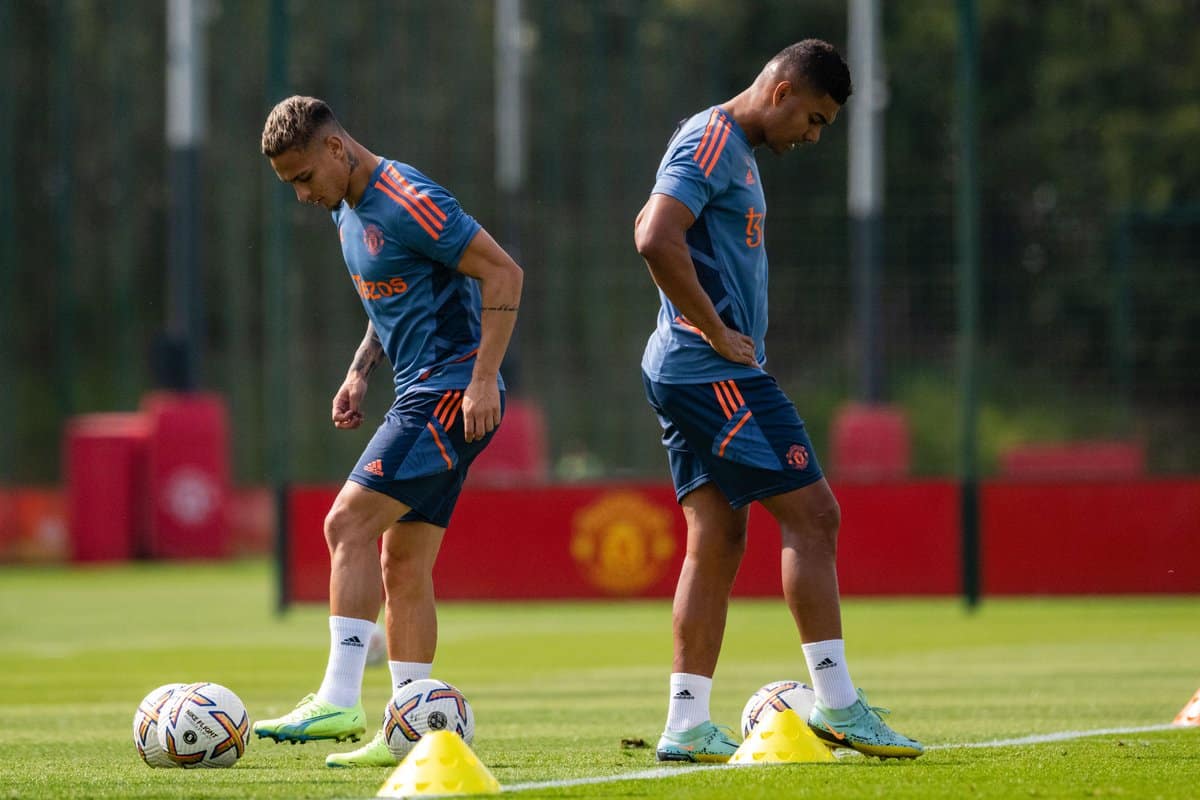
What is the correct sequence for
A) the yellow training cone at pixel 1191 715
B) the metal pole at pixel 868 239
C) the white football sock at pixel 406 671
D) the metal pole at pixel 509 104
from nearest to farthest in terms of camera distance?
the white football sock at pixel 406 671
the yellow training cone at pixel 1191 715
the metal pole at pixel 868 239
the metal pole at pixel 509 104

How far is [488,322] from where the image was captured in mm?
6645

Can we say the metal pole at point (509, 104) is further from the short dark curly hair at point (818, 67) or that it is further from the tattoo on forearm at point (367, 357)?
the short dark curly hair at point (818, 67)

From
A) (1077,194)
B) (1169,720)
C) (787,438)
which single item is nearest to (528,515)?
(1077,194)

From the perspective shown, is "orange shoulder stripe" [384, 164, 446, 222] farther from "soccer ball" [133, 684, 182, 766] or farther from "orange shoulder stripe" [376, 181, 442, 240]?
"soccer ball" [133, 684, 182, 766]

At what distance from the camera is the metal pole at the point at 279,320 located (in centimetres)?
1593

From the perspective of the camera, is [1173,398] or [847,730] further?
[1173,398]

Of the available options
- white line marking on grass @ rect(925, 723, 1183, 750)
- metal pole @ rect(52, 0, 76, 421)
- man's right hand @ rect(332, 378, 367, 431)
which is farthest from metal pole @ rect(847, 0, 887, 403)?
metal pole @ rect(52, 0, 76, 421)

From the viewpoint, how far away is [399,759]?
21.3 feet

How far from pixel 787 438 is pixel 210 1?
27744 mm

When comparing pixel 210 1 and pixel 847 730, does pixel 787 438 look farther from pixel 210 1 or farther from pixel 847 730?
pixel 210 1

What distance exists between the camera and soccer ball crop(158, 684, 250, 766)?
644cm

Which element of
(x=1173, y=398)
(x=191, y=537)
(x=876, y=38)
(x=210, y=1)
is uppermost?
(x=210, y=1)

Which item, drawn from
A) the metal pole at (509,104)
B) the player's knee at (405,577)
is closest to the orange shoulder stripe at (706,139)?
the player's knee at (405,577)

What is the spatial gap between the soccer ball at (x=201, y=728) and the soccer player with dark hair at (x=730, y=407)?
1.38 m
